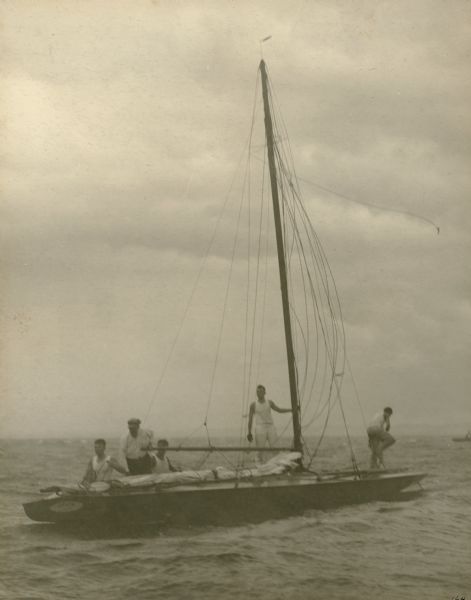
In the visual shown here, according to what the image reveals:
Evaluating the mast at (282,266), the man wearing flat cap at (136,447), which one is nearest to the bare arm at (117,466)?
the man wearing flat cap at (136,447)

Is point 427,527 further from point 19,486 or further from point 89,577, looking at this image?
point 19,486

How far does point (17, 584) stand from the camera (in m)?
9.98

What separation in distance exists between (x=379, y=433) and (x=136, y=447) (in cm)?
648

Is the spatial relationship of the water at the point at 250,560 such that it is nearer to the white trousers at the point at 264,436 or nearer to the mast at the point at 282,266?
the white trousers at the point at 264,436

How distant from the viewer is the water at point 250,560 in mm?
9867

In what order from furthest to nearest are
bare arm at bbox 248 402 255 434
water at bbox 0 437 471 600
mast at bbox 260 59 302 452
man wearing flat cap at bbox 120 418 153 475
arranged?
mast at bbox 260 59 302 452 → bare arm at bbox 248 402 255 434 → man wearing flat cap at bbox 120 418 153 475 → water at bbox 0 437 471 600

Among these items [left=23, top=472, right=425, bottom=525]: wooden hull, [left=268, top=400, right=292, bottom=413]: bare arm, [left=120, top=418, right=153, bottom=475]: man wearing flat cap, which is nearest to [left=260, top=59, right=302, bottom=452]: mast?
[left=268, top=400, right=292, bottom=413]: bare arm

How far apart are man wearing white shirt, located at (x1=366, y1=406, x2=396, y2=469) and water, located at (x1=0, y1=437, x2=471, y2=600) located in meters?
3.11

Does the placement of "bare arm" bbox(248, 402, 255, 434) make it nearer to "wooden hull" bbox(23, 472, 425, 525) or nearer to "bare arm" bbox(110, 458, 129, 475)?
"wooden hull" bbox(23, 472, 425, 525)

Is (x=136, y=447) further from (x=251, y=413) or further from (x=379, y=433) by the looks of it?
(x=379, y=433)

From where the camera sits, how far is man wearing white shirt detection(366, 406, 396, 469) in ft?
57.0

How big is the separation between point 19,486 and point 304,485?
441 inches

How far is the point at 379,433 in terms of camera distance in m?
17.4

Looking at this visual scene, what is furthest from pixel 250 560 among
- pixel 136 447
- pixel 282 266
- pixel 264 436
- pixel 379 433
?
pixel 379 433
